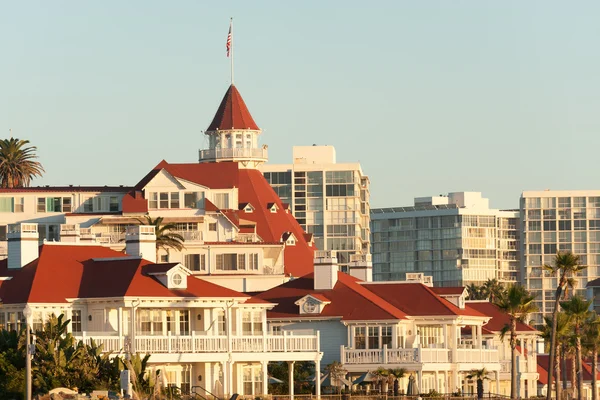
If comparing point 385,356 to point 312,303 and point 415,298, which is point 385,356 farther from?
point 415,298

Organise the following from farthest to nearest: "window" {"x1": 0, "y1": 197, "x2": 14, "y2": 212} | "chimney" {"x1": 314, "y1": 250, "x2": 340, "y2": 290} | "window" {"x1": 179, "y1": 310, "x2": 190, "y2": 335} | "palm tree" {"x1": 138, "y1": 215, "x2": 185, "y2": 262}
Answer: "window" {"x1": 0, "y1": 197, "x2": 14, "y2": 212} < "palm tree" {"x1": 138, "y1": 215, "x2": 185, "y2": 262} < "chimney" {"x1": 314, "y1": 250, "x2": 340, "y2": 290} < "window" {"x1": 179, "y1": 310, "x2": 190, "y2": 335}

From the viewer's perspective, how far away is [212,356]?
8081 cm

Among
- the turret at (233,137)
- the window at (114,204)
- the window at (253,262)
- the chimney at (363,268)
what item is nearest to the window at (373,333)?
the chimney at (363,268)

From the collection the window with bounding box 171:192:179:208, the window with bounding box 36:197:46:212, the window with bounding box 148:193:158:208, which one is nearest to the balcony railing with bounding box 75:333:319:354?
the window with bounding box 171:192:179:208

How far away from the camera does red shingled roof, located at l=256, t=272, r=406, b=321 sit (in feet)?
298

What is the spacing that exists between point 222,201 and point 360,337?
3274cm

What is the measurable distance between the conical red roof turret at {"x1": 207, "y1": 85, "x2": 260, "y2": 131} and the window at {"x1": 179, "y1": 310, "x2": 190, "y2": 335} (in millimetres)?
54909

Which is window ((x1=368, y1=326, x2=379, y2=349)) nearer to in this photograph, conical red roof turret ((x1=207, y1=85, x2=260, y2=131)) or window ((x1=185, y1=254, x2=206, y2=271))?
window ((x1=185, y1=254, x2=206, y2=271))

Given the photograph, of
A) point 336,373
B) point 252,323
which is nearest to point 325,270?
point 336,373

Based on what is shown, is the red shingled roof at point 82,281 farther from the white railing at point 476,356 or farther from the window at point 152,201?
the window at point 152,201

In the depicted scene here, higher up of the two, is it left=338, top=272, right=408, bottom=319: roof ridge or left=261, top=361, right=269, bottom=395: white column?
left=338, top=272, right=408, bottom=319: roof ridge

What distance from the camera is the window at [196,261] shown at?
113500mm

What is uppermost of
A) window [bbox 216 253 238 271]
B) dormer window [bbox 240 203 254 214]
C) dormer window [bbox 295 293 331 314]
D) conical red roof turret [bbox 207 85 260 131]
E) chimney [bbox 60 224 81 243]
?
conical red roof turret [bbox 207 85 260 131]

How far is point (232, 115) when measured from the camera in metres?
138
